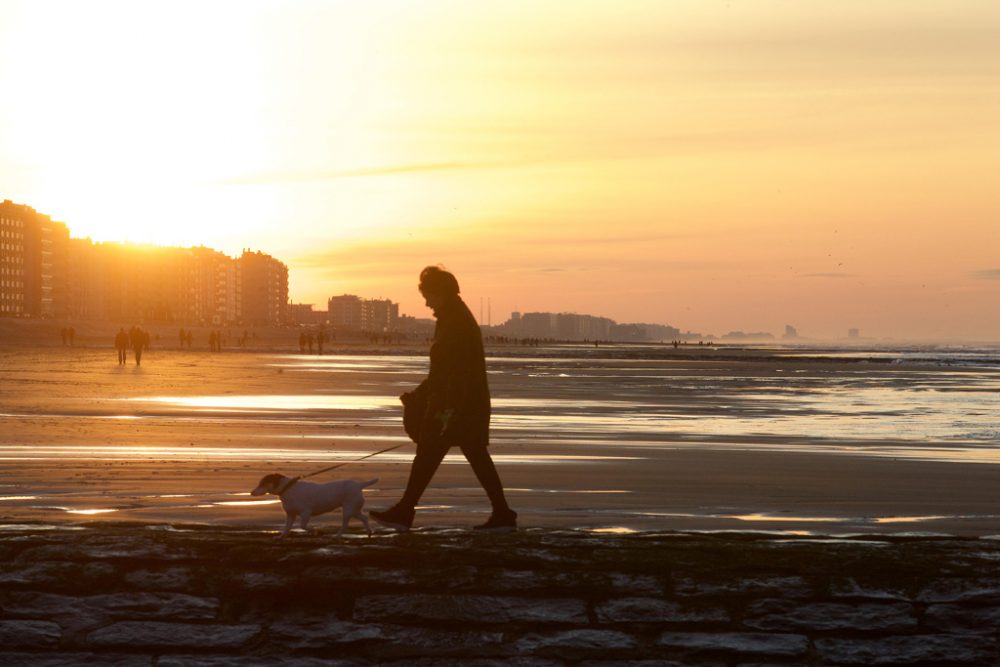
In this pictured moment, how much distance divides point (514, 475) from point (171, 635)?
7976 mm

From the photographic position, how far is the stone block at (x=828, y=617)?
18.4ft

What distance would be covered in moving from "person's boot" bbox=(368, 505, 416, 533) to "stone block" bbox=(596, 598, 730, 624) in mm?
2192

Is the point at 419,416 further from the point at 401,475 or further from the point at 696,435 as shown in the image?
the point at 696,435

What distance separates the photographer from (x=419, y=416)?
8.02m

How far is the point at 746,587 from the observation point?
5887 millimetres

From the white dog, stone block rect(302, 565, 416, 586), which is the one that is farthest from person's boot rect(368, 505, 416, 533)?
stone block rect(302, 565, 416, 586)

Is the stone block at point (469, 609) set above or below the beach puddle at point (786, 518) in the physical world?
above

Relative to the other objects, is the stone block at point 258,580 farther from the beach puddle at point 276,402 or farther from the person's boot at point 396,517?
the beach puddle at point 276,402

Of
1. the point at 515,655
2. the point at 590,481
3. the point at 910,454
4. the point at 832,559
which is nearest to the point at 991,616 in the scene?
the point at 832,559

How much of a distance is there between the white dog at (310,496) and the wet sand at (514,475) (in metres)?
0.94

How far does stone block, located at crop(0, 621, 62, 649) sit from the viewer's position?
5.53 metres

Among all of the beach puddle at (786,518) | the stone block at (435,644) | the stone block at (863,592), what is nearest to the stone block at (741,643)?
the stone block at (863,592)

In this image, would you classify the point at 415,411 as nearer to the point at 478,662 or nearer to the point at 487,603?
the point at 487,603

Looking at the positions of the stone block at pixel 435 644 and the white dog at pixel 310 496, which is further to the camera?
the white dog at pixel 310 496
